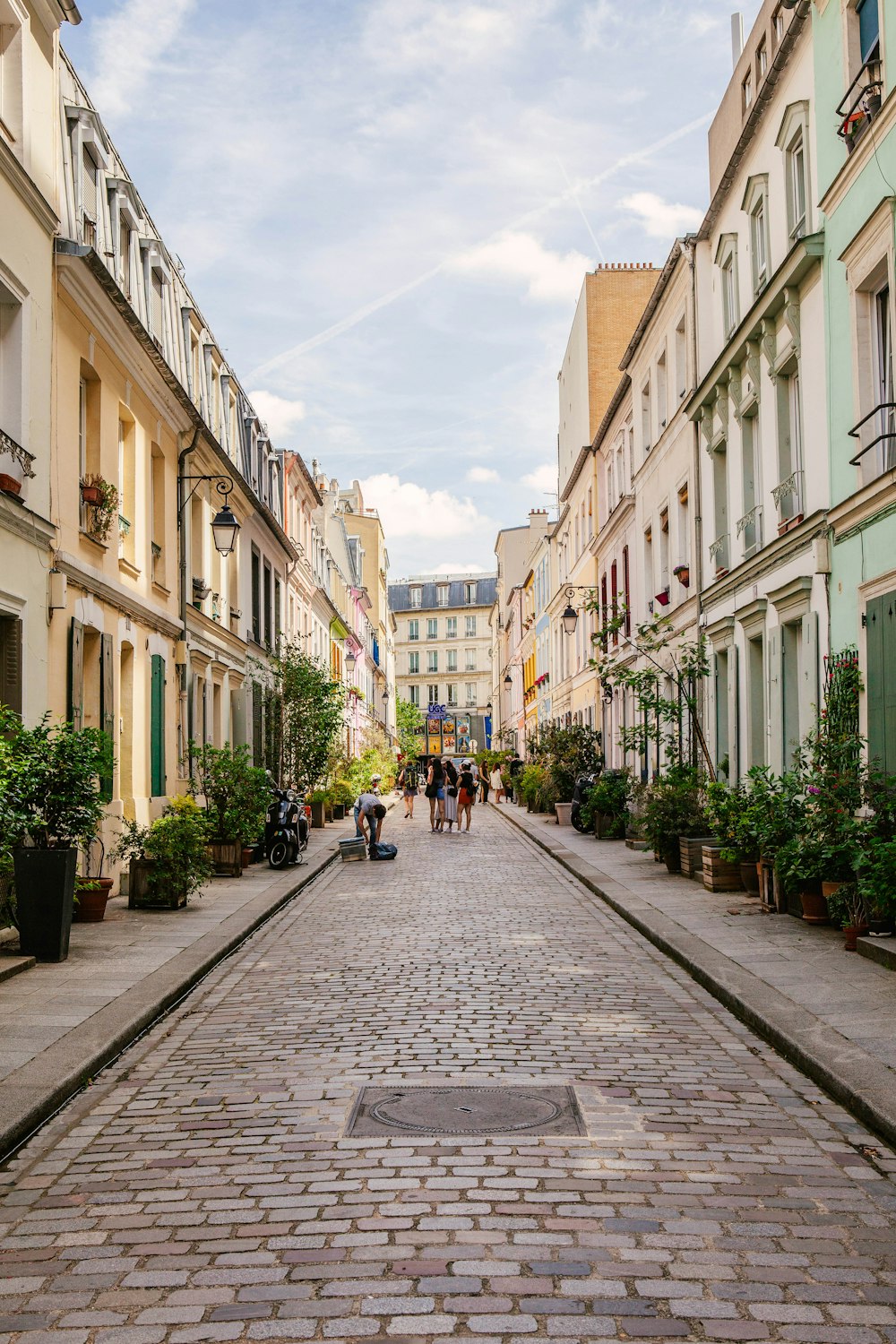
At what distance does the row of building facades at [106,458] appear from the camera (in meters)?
12.4

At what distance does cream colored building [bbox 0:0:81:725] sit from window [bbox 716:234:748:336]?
9.22 metres

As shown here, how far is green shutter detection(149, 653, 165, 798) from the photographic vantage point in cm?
1798

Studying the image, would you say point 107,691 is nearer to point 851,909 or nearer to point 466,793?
point 851,909

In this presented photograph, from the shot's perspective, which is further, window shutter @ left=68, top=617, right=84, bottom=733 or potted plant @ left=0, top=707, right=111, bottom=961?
window shutter @ left=68, top=617, right=84, bottom=733

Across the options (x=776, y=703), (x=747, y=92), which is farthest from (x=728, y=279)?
(x=776, y=703)

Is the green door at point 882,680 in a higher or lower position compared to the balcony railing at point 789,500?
lower

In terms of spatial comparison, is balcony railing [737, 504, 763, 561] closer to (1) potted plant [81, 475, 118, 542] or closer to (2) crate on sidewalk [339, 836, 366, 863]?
(1) potted plant [81, 475, 118, 542]

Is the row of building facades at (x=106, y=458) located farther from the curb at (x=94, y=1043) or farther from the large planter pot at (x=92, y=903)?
the curb at (x=94, y=1043)

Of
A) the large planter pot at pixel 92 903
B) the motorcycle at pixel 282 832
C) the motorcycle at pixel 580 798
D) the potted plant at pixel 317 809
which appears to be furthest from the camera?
the potted plant at pixel 317 809

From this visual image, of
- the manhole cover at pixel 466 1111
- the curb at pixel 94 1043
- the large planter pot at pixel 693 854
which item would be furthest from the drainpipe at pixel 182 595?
the manhole cover at pixel 466 1111

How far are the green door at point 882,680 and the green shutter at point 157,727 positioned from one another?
971cm

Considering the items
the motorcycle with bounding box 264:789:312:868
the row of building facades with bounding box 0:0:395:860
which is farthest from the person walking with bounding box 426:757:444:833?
the motorcycle with bounding box 264:789:312:868

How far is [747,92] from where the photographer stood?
18.5 metres

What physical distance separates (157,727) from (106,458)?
4.16 metres
